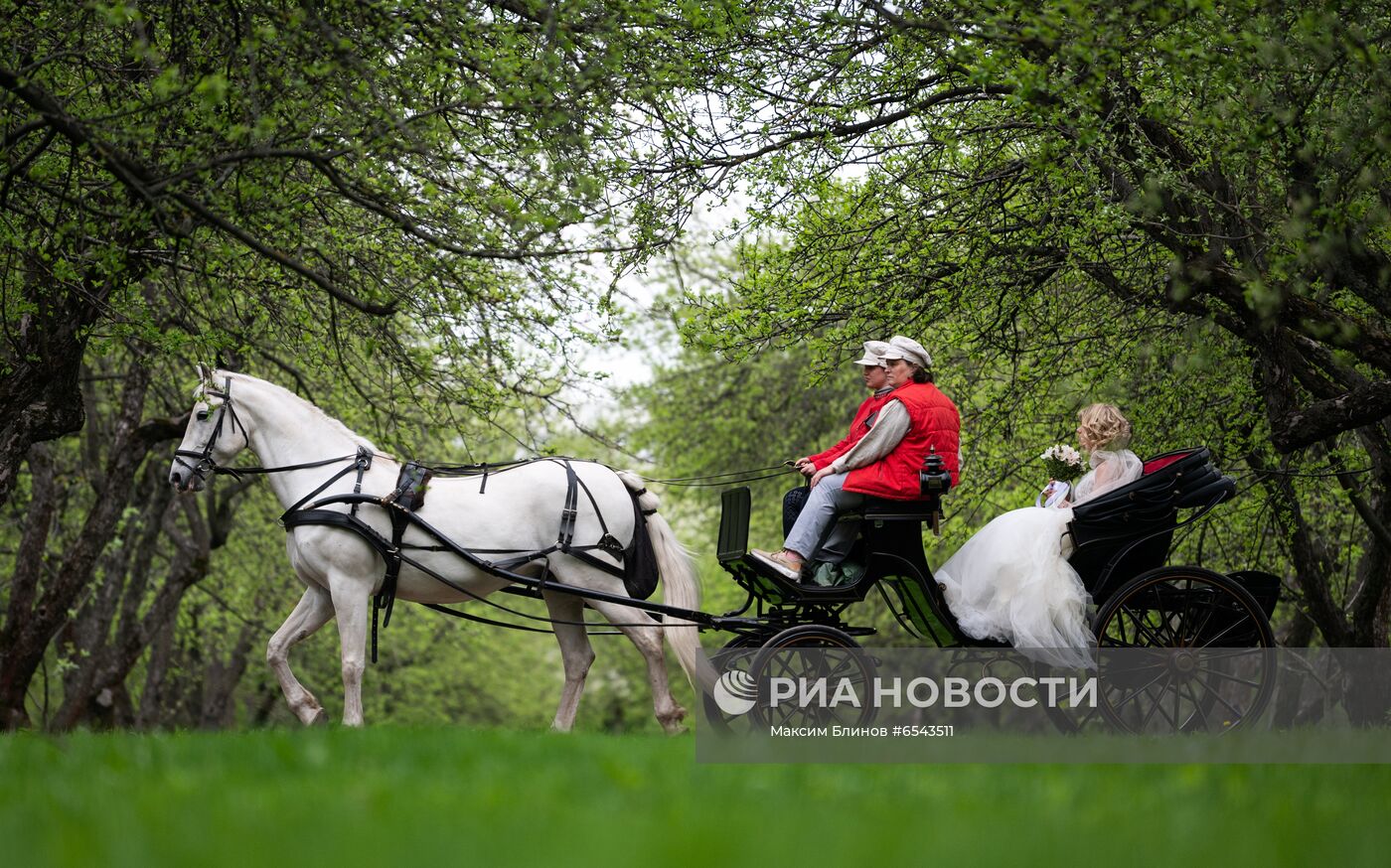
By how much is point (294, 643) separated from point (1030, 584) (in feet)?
14.8

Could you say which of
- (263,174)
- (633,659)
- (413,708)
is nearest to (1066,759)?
(263,174)

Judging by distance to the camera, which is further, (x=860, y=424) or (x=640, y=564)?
(x=640, y=564)

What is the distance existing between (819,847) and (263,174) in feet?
17.5

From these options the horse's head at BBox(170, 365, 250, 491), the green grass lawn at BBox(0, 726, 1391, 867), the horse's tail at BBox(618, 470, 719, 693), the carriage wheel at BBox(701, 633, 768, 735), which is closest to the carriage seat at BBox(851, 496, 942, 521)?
the carriage wheel at BBox(701, 633, 768, 735)

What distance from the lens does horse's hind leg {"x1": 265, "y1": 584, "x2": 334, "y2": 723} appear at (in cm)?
817

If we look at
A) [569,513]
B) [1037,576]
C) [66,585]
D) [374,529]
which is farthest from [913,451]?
[66,585]

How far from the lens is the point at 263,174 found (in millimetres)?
7453

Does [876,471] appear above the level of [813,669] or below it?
above

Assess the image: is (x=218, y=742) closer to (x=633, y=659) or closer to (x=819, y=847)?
(x=819, y=847)

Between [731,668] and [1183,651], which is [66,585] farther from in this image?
[1183,651]

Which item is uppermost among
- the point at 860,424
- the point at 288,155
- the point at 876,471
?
the point at 288,155

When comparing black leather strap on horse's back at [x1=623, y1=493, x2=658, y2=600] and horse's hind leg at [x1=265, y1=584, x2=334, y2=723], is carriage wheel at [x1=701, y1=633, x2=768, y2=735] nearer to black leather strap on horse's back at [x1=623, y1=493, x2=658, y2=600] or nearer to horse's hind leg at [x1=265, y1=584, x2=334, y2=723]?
black leather strap on horse's back at [x1=623, y1=493, x2=658, y2=600]

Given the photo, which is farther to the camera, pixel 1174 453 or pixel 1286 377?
pixel 1286 377

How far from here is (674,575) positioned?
8.98m
